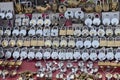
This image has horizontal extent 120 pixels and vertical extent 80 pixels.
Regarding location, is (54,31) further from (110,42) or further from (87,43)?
(110,42)

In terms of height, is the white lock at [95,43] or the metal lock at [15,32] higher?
the metal lock at [15,32]

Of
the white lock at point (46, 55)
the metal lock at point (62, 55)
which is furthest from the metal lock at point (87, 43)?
the white lock at point (46, 55)

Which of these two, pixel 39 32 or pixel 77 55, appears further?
pixel 39 32

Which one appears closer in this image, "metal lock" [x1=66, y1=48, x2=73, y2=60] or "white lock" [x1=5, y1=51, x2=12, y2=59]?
"metal lock" [x1=66, y1=48, x2=73, y2=60]

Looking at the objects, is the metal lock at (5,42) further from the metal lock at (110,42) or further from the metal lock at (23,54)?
the metal lock at (110,42)

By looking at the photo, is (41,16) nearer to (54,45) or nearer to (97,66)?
(54,45)

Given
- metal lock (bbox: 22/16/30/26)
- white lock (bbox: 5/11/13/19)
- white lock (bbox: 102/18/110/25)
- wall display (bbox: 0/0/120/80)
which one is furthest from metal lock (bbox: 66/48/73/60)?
white lock (bbox: 5/11/13/19)

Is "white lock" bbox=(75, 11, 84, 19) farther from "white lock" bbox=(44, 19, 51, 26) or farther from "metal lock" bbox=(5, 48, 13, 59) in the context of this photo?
"metal lock" bbox=(5, 48, 13, 59)

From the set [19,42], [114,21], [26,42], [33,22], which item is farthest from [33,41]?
[114,21]

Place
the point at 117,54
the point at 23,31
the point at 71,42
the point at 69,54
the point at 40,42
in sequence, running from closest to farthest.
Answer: the point at 117,54, the point at 69,54, the point at 71,42, the point at 40,42, the point at 23,31
